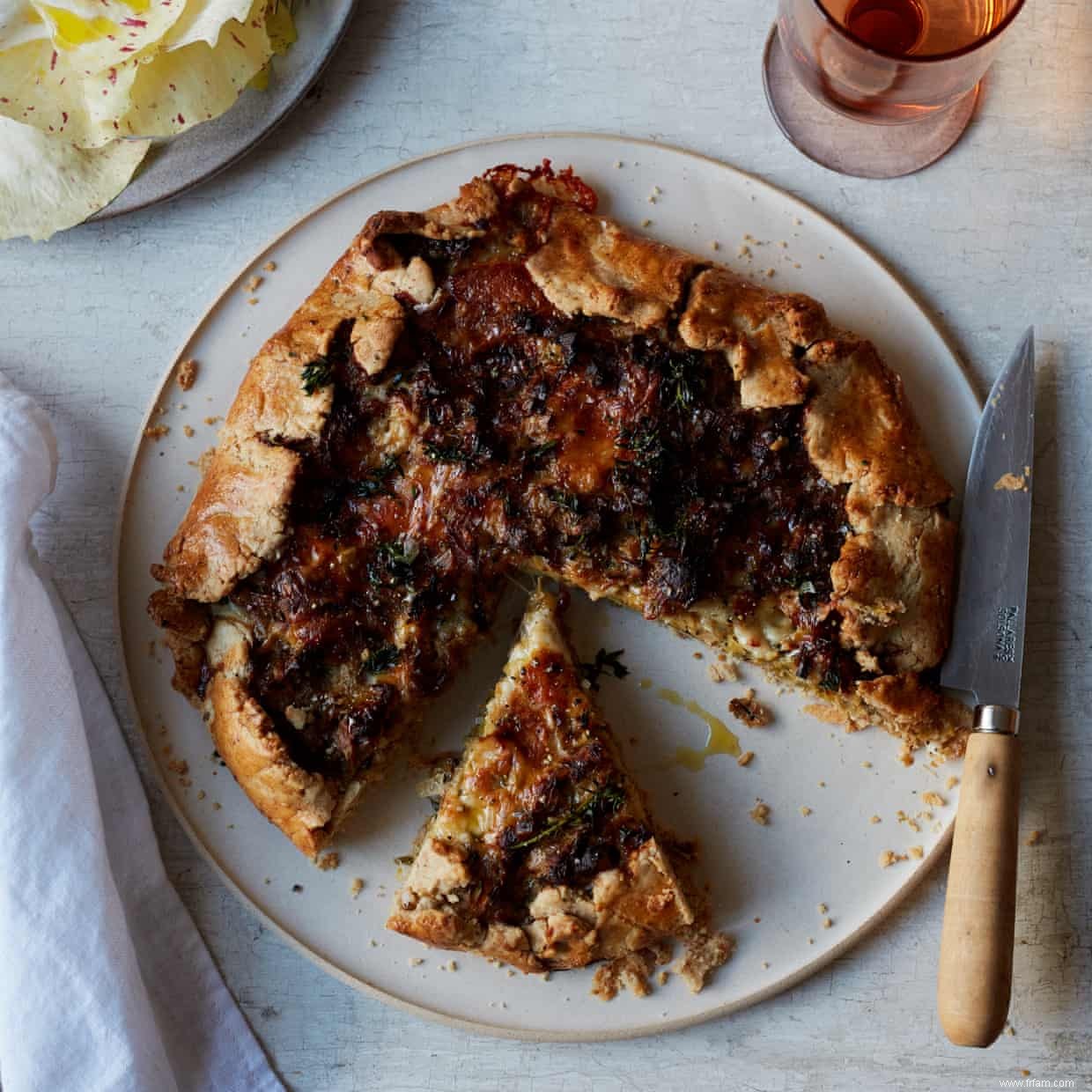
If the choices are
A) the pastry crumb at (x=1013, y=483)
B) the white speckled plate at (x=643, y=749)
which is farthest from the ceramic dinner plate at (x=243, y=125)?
the pastry crumb at (x=1013, y=483)

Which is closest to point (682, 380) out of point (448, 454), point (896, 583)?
point (448, 454)

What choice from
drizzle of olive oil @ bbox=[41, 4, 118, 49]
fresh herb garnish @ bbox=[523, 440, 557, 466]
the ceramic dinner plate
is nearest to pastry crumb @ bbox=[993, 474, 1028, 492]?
fresh herb garnish @ bbox=[523, 440, 557, 466]

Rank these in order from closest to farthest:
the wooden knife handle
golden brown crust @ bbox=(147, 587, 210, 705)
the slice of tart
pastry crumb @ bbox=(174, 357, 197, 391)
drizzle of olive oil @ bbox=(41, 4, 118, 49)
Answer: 1. the wooden knife handle
2. the slice of tart
3. golden brown crust @ bbox=(147, 587, 210, 705)
4. drizzle of olive oil @ bbox=(41, 4, 118, 49)
5. pastry crumb @ bbox=(174, 357, 197, 391)

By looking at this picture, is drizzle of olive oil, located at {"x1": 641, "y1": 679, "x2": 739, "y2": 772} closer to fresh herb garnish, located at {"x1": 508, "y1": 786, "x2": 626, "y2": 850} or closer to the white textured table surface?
fresh herb garnish, located at {"x1": 508, "y1": 786, "x2": 626, "y2": 850}

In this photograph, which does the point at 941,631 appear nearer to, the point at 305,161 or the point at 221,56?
the point at 305,161

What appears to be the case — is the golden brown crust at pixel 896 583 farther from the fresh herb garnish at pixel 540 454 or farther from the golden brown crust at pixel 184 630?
the golden brown crust at pixel 184 630

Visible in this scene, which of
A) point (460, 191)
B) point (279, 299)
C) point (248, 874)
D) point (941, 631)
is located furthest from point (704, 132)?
point (248, 874)

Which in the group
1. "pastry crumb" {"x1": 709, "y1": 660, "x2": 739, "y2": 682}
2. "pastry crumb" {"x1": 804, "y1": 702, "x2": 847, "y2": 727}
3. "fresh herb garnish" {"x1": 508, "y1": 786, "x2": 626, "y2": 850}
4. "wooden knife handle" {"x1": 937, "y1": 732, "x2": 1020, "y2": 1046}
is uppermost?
"pastry crumb" {"x1": 709, "y1": 660, "x2": 739, "y2": 682}

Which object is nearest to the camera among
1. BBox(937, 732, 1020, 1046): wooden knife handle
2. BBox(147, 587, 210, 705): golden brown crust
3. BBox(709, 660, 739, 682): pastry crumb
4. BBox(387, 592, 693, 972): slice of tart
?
BBox(937, 732, 1020, 1046): wooden knife handle
